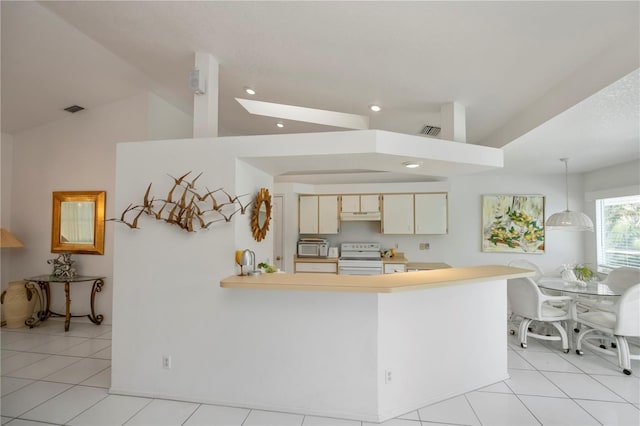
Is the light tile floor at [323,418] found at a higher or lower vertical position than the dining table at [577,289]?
lower

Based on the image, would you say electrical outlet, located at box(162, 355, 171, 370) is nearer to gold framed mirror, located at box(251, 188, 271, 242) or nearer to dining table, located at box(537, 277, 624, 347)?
gold framed mirror, located at box(251, 188, 271, 242)

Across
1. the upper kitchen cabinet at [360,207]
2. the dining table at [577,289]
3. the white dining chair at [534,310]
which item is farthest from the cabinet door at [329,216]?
the dining table at [577,289]

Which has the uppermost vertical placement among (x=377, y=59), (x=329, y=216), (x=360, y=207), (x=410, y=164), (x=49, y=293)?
(x=377, y=59)

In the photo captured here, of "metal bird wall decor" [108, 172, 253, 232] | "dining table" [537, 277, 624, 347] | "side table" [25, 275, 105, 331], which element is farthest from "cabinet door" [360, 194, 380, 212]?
"side table" [25, 275, 105, 331]

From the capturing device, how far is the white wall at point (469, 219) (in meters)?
5.23

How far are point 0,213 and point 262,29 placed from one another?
4919 millimetres

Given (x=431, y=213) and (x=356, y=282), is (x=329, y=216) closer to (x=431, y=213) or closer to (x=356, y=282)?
(x=431, y=213)

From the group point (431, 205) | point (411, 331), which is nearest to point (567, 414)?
point (411, 331)

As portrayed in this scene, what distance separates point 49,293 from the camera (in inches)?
176

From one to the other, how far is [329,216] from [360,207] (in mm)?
561

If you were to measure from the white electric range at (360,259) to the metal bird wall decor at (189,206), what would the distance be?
2935 millimetres

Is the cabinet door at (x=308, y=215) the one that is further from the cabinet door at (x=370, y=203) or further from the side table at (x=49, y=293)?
the side table at (x=49, y=293)

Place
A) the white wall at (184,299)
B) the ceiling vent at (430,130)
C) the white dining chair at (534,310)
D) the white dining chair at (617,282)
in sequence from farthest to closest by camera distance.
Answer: the ceiling vent at (430,130)
the white dining chair at (617,282)
the white dining chair at (534,310)
the white wall at (184,299)

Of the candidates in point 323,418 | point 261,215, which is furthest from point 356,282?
point 261,215
